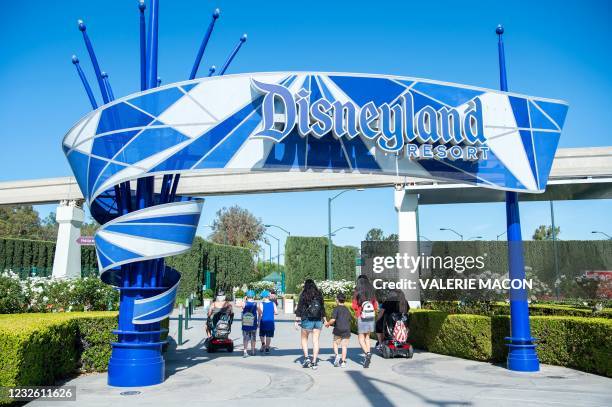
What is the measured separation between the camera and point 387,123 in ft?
37.1

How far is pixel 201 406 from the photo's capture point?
25.5 feet

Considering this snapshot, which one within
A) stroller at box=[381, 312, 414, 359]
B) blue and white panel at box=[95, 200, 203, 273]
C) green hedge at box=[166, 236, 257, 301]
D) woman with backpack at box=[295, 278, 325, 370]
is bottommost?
stroller at box=[381, 312, 414, 359]

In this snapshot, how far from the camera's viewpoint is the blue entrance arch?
9.72m

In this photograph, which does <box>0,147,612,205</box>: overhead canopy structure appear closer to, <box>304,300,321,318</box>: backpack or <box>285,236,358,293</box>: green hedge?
<box>304,300,321,318</box>: backpack

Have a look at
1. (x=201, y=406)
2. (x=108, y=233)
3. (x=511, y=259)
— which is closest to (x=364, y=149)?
(x=511, y=259)

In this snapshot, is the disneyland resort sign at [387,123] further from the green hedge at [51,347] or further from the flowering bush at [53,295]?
the flowering bush at [53,295]

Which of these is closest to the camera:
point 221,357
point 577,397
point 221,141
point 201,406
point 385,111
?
point 201,406

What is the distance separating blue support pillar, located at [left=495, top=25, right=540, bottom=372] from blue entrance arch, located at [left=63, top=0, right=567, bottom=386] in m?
0.02

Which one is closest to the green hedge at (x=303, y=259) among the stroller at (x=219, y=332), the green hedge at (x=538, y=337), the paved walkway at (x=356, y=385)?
the stroller at (x=219, y=332)

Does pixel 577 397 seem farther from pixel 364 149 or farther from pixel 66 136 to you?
pixel 66 136

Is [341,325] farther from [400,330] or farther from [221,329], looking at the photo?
[221,329]

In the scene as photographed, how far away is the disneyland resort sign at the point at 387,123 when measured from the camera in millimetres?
10633

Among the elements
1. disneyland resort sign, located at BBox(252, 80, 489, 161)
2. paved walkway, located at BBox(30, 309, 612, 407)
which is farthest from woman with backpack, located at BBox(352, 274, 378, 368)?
disneyland resort sign, located at BBox(252, 80, 489, 161)

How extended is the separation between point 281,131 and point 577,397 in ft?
22.9
